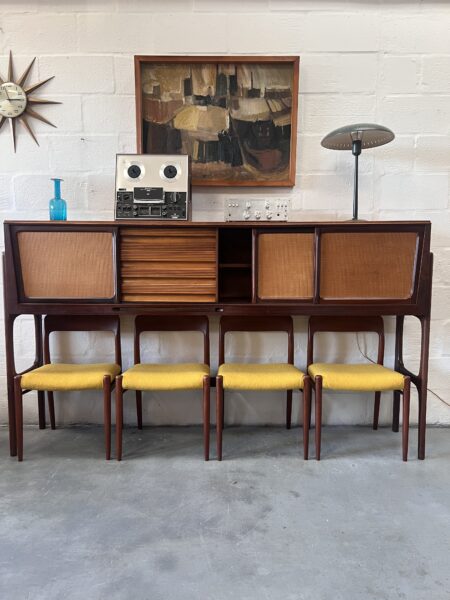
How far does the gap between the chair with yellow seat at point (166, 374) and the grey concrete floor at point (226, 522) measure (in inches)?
10.1

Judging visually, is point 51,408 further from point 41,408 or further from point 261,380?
point 261,380

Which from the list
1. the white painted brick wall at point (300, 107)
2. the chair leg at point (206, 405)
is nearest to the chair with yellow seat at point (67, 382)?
the white painted brick wall at point (300, 107)

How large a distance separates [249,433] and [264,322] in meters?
0.70

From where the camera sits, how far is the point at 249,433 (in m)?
2.39

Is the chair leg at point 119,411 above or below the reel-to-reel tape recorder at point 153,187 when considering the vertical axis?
below

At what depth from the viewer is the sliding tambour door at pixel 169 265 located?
6.63 feet

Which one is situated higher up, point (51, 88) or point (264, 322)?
point (51, 88)

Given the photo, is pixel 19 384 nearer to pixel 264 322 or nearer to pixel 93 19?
pixel 264 322

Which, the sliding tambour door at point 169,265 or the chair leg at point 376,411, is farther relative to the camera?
the chair leg at point 376,411

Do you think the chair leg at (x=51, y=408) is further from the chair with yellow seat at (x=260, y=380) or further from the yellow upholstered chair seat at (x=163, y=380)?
the chair with yellow seat at (x=260, y=380)

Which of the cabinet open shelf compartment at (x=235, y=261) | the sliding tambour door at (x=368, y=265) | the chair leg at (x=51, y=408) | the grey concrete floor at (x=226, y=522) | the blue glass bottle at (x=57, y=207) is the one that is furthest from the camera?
the chair leg at (x=51, y=408)

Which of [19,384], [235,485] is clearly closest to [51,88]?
[19,384]

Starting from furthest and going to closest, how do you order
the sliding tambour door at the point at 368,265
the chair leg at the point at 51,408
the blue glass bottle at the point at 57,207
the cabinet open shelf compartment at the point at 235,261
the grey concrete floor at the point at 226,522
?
the chair leg at the point at 51,408 → the cabinet open shelf compartment at the point at 235,261 → the blue glass bottle at the point at 57,207 → the sliding tambour door at the point at 368,265 → the grey concrete floor at the point at 226,522

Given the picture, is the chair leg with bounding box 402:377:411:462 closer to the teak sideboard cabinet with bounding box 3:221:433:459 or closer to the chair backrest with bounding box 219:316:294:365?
the teak sideboard cabinet with bounding box 3:221:433:459
